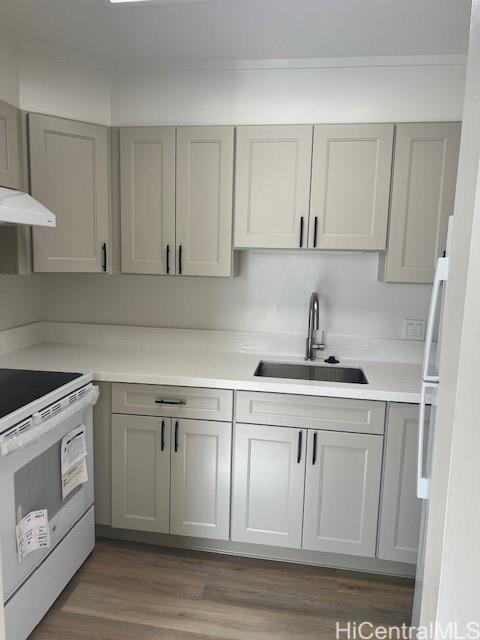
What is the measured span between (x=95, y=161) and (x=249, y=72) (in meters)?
0.92

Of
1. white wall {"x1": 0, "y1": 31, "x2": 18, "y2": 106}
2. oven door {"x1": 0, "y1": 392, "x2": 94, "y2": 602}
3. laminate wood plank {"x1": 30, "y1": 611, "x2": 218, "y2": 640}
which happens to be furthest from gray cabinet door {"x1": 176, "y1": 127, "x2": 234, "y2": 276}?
laminate wood plank {"x1": 30, "y1": 611, "x2": 218, "y2": 640}

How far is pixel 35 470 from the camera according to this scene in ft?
5.54

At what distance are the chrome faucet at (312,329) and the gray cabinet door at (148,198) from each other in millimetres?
780

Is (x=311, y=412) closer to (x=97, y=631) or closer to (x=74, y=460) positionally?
(x=74, y=460)

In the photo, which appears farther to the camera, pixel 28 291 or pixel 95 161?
pixel 28 291

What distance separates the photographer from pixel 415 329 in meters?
2.48

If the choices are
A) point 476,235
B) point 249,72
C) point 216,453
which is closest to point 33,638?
point 216,453

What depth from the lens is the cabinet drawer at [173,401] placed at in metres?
2.10

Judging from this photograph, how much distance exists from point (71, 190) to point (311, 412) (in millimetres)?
1657

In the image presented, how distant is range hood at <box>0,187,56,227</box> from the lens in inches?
66.9

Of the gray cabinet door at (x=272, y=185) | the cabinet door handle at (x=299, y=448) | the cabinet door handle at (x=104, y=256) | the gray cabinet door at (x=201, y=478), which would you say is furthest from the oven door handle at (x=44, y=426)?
the gray cabinet door at (x=272, y=185)

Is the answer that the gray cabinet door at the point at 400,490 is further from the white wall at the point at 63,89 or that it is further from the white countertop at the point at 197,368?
the white wall at the point at 63,89

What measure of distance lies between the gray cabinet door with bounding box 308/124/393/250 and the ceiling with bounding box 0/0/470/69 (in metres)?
0.37

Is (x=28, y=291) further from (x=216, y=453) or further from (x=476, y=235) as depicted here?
(x=476, y=235)
